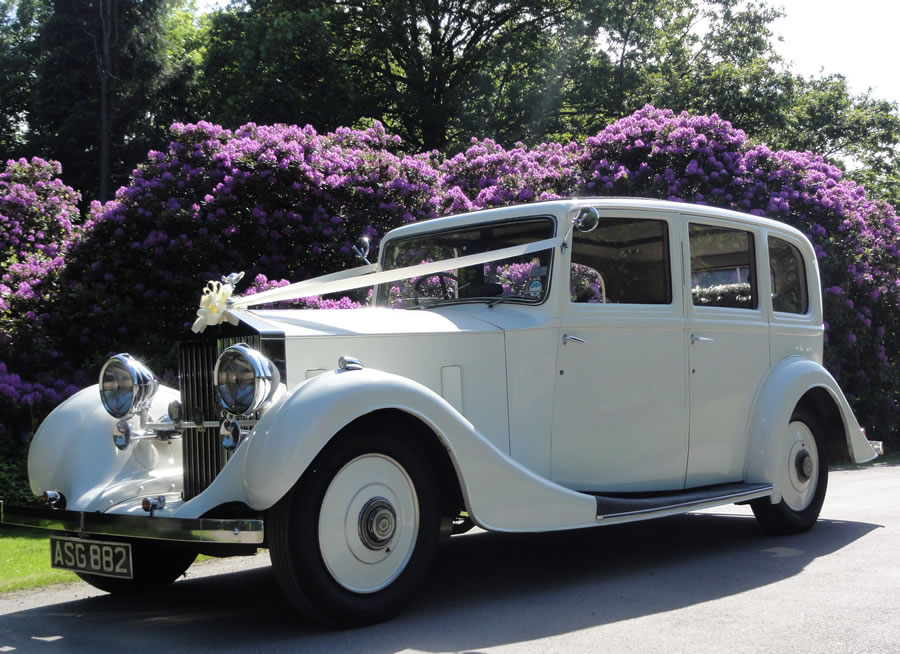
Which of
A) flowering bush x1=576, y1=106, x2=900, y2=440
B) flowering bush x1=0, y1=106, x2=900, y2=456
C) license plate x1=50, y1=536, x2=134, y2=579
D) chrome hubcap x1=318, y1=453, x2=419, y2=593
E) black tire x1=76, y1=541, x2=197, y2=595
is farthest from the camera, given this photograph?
flowering bush x1=576, y1=106, x2=900, y2=440

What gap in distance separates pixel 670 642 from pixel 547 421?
58.3 inches

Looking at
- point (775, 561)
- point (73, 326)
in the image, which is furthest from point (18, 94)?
point (775, 561)

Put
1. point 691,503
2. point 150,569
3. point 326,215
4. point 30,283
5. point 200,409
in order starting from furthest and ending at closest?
1. point 326,215
2. point 30,283
3. point 691,503
4. point 150,569
5. point 200,409

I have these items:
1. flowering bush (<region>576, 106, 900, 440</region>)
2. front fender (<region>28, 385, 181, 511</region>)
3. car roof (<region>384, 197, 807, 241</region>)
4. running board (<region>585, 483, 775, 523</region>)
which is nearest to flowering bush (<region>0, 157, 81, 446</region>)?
front fender (<region>28, 385, 181, 511</region>)

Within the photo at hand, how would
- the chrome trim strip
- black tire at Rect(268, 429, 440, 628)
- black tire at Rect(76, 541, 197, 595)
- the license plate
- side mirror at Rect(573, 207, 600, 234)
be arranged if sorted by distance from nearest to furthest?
black tire at Rect(268, 429, 440, 628), the license plate, the chrome trim strip, black tire at Rect(76, 541, 197, 595), side mirror at Rect(573, 207, 600, 234)

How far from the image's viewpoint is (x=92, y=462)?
4723mm

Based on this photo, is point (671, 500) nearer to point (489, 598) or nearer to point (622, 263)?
point (489, 598)

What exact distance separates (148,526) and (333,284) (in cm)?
160

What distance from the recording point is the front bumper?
3652mm

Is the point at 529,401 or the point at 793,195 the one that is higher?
the point at 793,195

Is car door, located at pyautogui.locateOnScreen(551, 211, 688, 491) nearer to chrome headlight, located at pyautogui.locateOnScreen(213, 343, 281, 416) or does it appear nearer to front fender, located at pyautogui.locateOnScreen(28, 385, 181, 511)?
chrome headlight, located at pyautogui.locateOnScreen(213, 343, 281, 416)

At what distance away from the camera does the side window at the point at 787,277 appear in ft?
21.0

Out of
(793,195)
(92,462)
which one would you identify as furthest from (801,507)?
(793,195)

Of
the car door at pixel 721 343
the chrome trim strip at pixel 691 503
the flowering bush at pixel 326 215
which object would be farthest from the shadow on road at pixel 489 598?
the flowering bush at pixel 326 215
